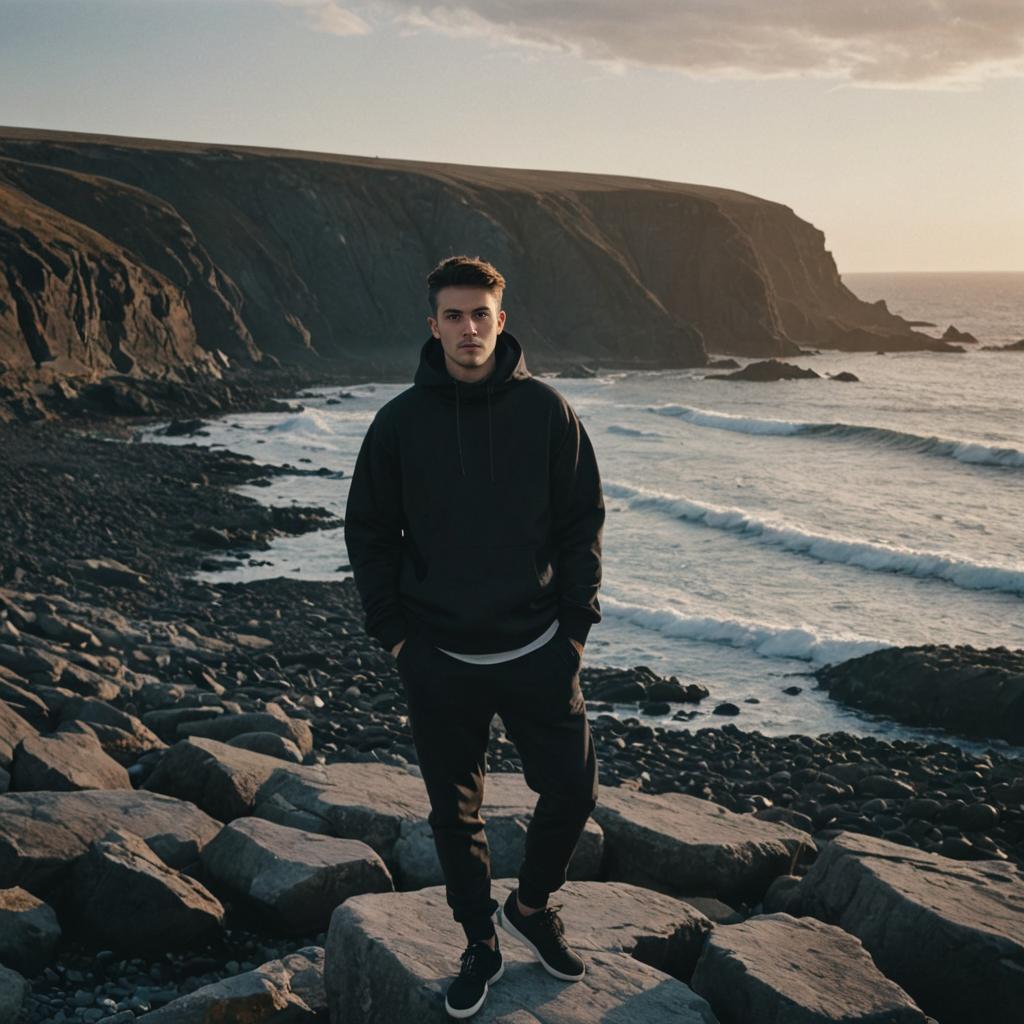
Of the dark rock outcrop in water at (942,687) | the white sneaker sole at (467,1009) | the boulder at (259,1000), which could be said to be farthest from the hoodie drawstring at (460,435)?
the dark rock outcrop in water at (942,687)

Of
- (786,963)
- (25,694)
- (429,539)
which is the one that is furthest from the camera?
(25,694)

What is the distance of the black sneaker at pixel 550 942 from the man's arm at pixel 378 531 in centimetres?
116

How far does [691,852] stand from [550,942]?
1.94 m

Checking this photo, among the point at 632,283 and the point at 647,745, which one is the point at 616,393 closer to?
the point at 632,283

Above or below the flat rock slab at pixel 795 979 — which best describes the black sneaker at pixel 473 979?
above

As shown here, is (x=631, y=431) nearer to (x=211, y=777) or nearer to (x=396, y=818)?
(x=211, y=777)

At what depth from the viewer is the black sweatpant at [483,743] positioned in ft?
12.2

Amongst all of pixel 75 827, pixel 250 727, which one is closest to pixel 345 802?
pixel 75 827

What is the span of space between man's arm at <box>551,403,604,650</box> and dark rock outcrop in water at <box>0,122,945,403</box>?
36.5 metres

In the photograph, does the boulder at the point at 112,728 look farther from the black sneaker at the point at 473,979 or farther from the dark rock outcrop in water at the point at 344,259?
the dark rock outcrop in water at the point at 344,259

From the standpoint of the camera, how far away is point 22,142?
64688mm

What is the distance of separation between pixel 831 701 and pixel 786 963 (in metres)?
9.16

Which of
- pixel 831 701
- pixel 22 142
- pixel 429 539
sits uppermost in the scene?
pixel 22 142

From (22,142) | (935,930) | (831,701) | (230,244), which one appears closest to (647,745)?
(831,701)
